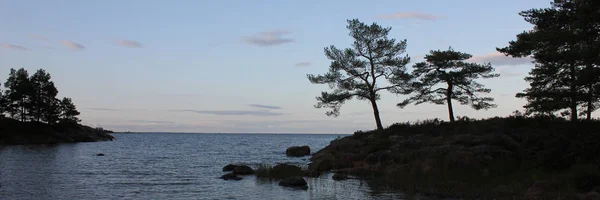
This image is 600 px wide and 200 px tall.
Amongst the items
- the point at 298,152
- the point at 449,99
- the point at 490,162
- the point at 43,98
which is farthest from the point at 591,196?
the point at 43,98

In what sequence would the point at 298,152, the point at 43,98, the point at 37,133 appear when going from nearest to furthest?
the point at 298,152 < the point at 37,133 < the point at 43,98

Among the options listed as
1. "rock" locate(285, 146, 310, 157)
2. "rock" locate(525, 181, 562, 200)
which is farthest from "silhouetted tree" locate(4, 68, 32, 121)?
"rock" locate(525, 181, 562, 200)

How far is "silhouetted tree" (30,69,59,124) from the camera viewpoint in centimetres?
9031

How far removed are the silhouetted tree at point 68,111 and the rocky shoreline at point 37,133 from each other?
1.10 metres

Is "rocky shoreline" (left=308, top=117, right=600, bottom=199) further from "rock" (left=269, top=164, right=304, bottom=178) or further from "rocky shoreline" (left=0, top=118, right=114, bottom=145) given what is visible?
"rocky shoreline" (left=0, top=118, right=114, bottom=145)

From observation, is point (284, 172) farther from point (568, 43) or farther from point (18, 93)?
point (18, 93)

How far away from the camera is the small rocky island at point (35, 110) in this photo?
85.2m

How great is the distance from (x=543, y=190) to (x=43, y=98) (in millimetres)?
97514

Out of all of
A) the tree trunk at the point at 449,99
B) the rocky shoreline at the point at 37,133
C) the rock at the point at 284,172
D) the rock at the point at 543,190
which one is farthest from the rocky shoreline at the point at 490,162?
the rocky shoreline at the point at 37,133

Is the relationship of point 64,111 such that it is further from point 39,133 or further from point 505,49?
point 505,49

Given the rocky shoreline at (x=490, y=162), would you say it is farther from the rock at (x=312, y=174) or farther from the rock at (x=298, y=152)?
the rock at (x=298, y=152)

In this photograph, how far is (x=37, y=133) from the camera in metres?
86.2

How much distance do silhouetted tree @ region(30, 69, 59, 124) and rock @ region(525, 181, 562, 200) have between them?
94490 millimetres

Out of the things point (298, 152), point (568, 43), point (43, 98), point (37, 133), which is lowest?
point (298, 152)
